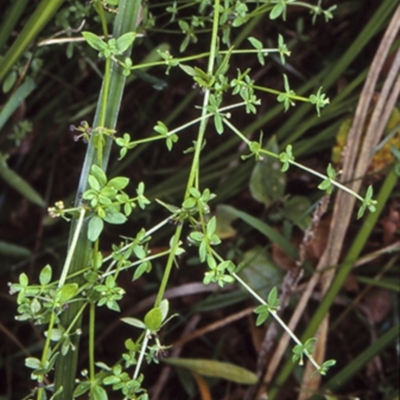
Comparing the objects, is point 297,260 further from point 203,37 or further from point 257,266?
point 203,37

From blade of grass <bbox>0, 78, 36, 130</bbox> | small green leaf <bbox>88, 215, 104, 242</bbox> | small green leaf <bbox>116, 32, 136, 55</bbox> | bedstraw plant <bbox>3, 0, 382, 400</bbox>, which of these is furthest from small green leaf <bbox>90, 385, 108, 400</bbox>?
blade of grass <bbox>0, 78, 36, 130</bbox>

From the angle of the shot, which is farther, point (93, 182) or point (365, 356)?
point (365, 356)

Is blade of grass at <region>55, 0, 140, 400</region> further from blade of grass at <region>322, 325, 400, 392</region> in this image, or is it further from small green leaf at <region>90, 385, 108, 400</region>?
blade of grass at <region>322, 325, 400, 392</region>

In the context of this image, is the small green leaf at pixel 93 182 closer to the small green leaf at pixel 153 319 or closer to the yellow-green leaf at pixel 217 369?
the small green leaf at pixel 153 319

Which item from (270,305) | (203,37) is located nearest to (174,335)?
(203,37)

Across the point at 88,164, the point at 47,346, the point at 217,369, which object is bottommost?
the point at 217,369

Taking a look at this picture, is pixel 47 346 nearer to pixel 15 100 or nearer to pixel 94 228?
pixel 94 228

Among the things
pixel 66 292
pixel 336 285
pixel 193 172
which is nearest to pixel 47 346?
pixel 66 292

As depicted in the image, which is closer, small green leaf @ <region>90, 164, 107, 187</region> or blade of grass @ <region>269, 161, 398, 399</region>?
small green leaf @ <region>90, 164, 107, 187</region>
